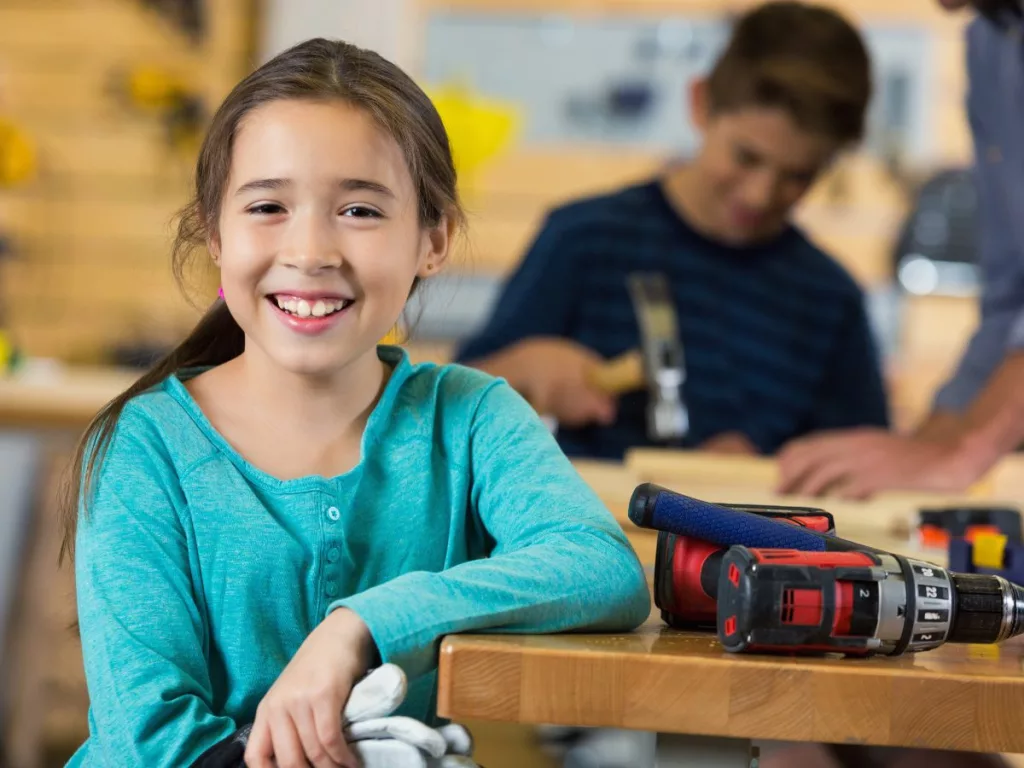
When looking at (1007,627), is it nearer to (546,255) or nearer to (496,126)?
(546,255)

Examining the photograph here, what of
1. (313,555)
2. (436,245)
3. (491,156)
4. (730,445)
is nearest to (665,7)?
(491,156)

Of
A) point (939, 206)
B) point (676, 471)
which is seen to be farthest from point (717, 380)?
point (939, 206)

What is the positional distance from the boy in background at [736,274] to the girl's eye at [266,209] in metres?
1.18

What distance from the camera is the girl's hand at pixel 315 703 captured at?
801 mm

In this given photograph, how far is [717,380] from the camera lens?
2350 millimetres

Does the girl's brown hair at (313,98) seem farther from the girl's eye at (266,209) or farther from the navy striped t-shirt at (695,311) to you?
the navy striped t-shirt at (695,311)

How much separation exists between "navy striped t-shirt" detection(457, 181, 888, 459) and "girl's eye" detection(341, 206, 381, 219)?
1300mm

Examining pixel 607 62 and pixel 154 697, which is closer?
pixel 154 697

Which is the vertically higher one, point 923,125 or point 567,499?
point 923,125

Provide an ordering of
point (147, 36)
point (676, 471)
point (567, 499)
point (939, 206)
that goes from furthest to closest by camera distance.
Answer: point (147, 36), point (939, 206), point (676, 471), point (567, 499)

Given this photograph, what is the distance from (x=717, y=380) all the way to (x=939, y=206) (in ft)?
6.49

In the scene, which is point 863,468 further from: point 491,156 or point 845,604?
point 491,156

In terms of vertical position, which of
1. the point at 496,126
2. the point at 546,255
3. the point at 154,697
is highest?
the point at 496,126

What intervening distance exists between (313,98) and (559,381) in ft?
3.77
